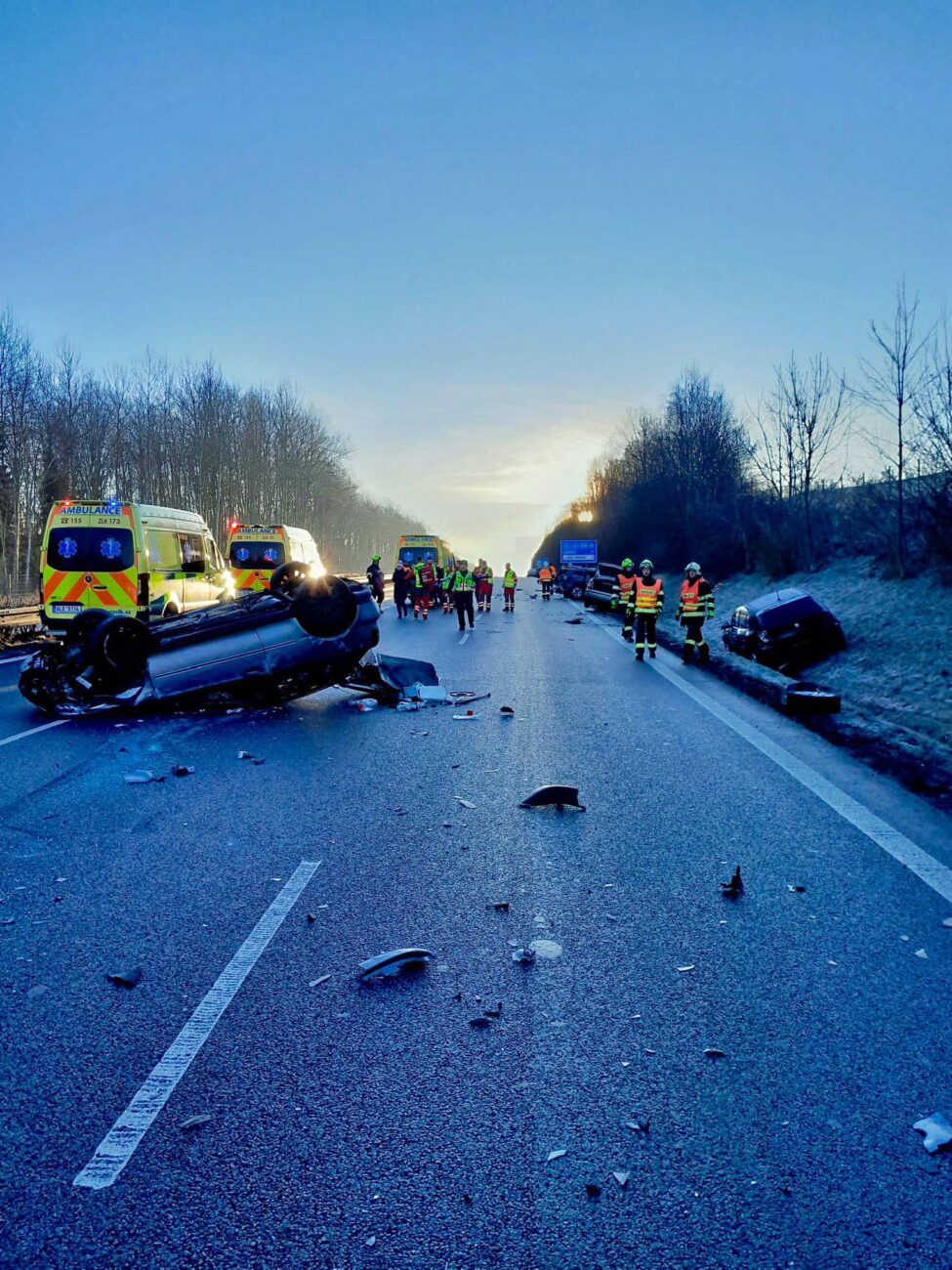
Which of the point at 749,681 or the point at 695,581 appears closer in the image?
the point at 749,681

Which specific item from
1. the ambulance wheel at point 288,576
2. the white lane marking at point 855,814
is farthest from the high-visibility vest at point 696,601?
the ambulance wheel at point 288,576

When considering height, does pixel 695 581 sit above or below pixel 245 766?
above

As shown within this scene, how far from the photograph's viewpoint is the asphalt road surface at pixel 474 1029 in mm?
2320

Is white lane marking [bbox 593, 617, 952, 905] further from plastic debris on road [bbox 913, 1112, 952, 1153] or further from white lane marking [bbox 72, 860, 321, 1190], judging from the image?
white lane marking [bbox 72, 860, 321, 1190]

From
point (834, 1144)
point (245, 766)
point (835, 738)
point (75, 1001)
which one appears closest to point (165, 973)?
point (75, 1001)

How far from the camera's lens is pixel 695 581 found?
15.8m

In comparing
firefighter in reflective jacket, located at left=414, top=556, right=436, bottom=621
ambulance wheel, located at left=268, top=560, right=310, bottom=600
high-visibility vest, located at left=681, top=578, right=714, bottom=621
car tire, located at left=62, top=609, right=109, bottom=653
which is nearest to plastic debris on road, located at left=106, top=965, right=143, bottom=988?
car tire, located at left=62, top=609, right=109, bottom=653

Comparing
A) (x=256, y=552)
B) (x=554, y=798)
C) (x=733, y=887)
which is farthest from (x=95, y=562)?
(x=733, y=887)

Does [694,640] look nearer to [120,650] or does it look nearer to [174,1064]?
[120,650]

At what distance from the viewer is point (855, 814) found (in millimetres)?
6227

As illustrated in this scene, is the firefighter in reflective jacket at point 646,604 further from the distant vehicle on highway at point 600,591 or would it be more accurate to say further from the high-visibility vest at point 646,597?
the distant vehicle on highway at point 600,591

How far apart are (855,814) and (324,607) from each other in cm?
636

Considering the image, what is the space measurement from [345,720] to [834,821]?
5.67 meters

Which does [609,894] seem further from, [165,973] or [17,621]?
[17,621]
